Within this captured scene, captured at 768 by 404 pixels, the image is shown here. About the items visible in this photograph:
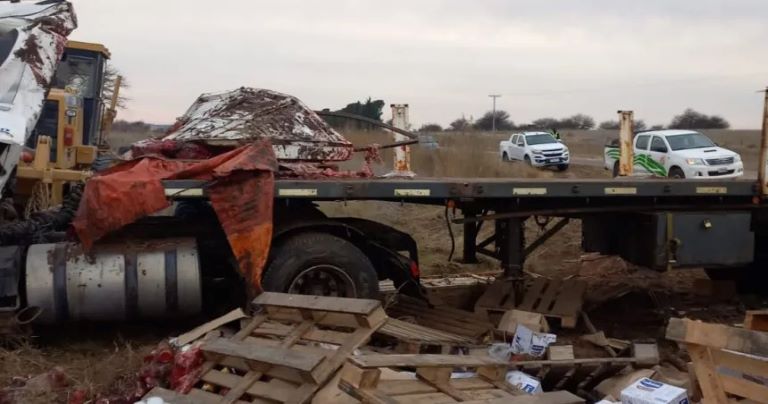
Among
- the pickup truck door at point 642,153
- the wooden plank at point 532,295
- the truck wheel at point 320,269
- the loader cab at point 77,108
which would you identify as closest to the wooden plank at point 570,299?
the wooden plank at point 532,295

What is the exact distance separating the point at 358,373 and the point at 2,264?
123 inches

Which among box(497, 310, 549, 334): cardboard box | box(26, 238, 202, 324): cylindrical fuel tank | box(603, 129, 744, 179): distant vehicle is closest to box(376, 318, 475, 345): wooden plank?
box(497, 310, 549, 334): cardboard box

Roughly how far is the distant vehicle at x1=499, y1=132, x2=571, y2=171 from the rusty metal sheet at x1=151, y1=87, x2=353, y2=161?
75.8 feet

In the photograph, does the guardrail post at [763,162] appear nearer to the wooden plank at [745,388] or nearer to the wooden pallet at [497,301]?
the wooden pallet at [497,301]

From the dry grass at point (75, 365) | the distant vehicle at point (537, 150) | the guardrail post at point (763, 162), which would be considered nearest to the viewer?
the dry grass at point (75, 365)

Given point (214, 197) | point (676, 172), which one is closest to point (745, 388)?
point (214, 197)

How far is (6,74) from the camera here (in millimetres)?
6332

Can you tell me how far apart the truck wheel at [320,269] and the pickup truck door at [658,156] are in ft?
53.3

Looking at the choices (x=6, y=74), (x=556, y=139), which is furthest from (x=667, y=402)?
(x=556, y=139)

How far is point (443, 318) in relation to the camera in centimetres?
732

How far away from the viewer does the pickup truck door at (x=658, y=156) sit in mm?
21450

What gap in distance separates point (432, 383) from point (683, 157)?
57.6ft

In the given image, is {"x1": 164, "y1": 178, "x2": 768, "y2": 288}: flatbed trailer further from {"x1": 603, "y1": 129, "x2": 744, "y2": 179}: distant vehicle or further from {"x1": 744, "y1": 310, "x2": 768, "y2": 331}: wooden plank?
{"x1": 603, "y1": 129, "x2": 744, "y2": 179}: distant vehicle

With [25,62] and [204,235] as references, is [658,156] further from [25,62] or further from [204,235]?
[25,62]
